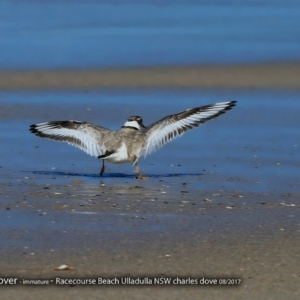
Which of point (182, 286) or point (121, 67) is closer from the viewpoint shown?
point (182, 286)

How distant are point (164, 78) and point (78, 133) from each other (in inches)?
291

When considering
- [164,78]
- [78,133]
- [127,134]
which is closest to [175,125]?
[127,134]

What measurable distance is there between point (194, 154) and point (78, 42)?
11670mm

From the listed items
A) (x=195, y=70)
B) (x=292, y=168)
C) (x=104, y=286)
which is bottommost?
(x=104, y=286)

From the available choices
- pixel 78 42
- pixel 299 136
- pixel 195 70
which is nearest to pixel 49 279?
pixel 299 136

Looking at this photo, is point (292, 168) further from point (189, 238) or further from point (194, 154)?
point (189, 238)

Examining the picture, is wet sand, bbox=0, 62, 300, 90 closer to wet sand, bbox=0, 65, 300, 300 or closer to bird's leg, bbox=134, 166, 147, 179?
wet sand, bbox=0, 65, 300, 300

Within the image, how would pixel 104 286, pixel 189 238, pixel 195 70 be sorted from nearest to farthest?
1. pixel 104 286
2. pixel 189 238
3. pixel 195 70

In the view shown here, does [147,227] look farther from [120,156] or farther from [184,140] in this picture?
[184,140]

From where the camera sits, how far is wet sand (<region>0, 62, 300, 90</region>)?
1756cm

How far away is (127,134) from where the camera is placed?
1075 cm

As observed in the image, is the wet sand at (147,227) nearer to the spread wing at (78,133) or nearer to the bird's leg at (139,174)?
the bird's leg at (139,174)

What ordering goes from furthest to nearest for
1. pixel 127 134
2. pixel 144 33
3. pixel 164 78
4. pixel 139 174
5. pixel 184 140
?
pixel 144 33 → pixel 164 78 → pixel 184 140 → pixel 127 134 → pixel 139 174

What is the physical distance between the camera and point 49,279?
6449 mm
